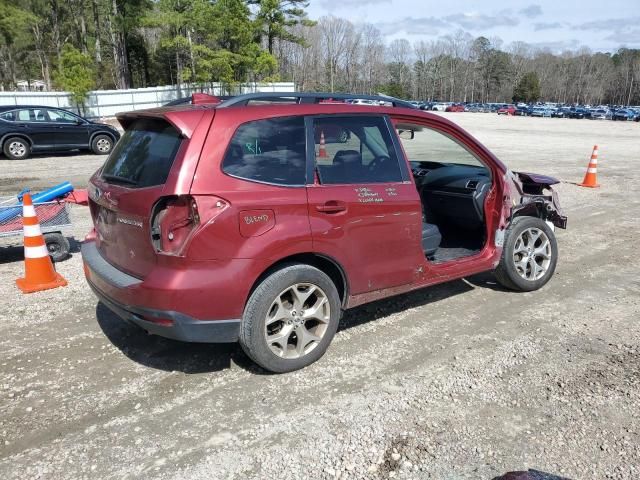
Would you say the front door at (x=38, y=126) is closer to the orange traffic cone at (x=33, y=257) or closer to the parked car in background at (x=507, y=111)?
the orange traffic cone at (x=33, y=257)

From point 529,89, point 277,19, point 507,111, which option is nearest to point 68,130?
point 277,19

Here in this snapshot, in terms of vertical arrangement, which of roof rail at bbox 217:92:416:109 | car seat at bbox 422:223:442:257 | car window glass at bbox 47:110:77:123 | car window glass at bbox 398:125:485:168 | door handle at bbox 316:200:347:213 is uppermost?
roof rail at bbox 217:92:416:109

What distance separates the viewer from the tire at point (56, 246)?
19.9 feet

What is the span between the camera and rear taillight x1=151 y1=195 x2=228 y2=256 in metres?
3.08

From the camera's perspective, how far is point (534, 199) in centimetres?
521

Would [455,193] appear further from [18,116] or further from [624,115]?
[624,115]

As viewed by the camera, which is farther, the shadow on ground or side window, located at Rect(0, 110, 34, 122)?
side window, located at Rect(0, 110, 34, 122)

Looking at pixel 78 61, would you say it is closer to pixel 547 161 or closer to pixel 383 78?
pixel 547 161

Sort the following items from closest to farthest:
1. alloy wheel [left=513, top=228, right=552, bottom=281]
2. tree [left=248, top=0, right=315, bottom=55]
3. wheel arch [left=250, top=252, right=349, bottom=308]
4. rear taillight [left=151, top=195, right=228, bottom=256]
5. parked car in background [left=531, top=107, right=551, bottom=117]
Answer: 1. rear taillight [left=151, top=195, right=228, bottom=256]
2. wheel arch [left=250, top=252, right=349, bottom=308]
3. alloy wheel [left=513, top=228, right=552, bottom=281]
4. tree [left=248, top=0, right=315, bottom=55]
5. parked car in background [left=531, top=107, right=551, bottom=117]

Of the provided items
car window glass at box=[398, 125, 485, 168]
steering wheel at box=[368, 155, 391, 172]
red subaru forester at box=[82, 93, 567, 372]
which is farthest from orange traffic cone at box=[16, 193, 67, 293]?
car window glass at box=[398, 125, 485, 168]

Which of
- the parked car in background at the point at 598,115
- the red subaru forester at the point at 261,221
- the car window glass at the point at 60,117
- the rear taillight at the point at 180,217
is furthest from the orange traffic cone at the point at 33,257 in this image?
the parked car in background at the point at 598,115

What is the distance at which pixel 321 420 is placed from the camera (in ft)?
10.2

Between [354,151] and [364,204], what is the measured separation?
47cm

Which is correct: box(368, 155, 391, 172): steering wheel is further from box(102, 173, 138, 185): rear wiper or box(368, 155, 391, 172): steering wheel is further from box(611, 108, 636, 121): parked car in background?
box(611, 108, 636, 121): parked car in background
